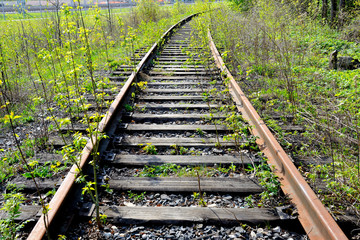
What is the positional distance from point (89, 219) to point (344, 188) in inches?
85.6

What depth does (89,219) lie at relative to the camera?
7.73 ft

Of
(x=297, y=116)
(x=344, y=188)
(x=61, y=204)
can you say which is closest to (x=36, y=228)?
(x=61, y=204)

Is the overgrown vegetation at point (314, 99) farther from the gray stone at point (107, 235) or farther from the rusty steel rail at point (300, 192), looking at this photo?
the gray stone at point (107, 235)

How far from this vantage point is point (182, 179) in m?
2.86

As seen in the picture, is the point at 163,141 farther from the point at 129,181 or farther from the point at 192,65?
the point at 192,65

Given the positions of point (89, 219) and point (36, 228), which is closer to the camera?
point (36, 228)

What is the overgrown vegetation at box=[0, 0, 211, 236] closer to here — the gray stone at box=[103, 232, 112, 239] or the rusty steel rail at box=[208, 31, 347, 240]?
the gray stone at box=[103, 232, 112, 239]

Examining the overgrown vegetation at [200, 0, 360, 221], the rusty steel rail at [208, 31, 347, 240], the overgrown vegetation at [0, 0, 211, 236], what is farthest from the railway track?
the overgrown vegetation at [200, 0, 360, 221]

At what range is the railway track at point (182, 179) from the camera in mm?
2230

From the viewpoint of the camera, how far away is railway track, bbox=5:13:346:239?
7.32 feet

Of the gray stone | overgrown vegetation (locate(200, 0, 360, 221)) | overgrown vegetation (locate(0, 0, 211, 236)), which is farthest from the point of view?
overgrown vegetation (locate(200, 0, 360, 221))

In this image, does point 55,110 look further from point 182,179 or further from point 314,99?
point 314,99

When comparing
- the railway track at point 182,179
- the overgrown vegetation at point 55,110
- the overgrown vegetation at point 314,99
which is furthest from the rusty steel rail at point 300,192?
the overgrown vegetation at point 55,110

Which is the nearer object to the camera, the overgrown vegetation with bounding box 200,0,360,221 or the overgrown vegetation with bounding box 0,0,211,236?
the overgrown vegetation with bounding box 0,0,211,236
